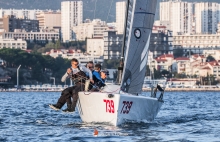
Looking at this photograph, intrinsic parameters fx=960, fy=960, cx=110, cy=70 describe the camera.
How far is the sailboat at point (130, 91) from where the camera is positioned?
68.9 ft

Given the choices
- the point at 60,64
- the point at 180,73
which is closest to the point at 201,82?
the point at 180,73

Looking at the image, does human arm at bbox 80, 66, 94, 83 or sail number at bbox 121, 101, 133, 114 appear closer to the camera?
sail number at bbox 121, 101, 133, 114

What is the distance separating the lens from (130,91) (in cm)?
2223

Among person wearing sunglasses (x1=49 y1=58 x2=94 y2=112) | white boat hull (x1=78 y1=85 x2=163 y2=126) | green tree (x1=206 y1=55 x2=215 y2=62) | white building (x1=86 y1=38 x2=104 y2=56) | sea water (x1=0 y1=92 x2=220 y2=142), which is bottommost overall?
sea water (x1=0 y1=92 x2=220 y2=142)

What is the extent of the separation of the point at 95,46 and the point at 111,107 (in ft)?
537

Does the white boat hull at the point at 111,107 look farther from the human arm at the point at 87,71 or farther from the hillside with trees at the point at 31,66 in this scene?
the hillside with trees at the point at 31,66

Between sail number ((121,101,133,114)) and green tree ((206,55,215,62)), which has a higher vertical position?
green tree ((206,55,215,62))

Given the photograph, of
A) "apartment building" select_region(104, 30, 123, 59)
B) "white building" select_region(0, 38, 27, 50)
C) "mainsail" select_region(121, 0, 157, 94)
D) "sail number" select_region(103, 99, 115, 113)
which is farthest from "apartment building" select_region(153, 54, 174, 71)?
"sail number" select_region(103, 99, 115, 113)

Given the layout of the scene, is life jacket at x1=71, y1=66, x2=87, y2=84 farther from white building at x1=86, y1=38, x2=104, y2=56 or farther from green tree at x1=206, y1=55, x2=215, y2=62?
white building at x1=86, y1=38, x2=104, y2=56

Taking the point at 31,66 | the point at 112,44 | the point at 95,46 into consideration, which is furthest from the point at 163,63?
the point at 31,66

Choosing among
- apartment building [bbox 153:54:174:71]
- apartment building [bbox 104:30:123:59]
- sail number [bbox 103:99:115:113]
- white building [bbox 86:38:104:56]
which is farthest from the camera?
white building [bbox 86:38:104:56]

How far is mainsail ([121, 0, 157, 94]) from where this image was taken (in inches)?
864

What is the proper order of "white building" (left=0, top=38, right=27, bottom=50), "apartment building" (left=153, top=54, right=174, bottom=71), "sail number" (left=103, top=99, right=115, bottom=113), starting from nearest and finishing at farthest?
"sail number" (left=103, top=99, right=115, bottom=113) → "apartment building" (left=153, top=54, right=174, bottom=71) → "white building" (left=0, top=38, right=27, bottom=50)

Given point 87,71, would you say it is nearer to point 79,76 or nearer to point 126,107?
point 79,76
